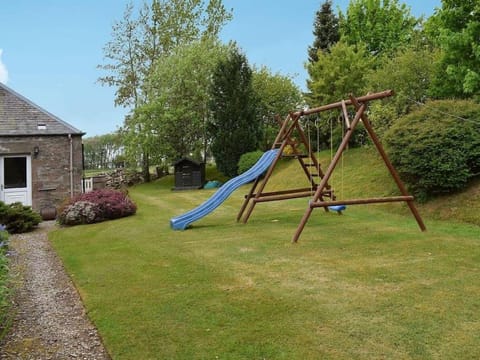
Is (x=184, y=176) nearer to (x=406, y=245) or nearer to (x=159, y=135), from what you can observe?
(x=159, y=135)

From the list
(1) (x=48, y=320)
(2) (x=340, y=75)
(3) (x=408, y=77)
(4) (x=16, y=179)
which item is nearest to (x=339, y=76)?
(2) (x=340, y=75)

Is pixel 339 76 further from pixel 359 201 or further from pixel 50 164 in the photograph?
pixel 359 201

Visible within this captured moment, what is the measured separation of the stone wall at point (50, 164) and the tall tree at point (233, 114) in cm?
1038

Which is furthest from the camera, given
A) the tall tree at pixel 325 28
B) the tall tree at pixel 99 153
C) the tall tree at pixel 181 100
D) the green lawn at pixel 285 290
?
the tall tree at pixel 99 153

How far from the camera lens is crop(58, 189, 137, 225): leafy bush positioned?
12.7 m

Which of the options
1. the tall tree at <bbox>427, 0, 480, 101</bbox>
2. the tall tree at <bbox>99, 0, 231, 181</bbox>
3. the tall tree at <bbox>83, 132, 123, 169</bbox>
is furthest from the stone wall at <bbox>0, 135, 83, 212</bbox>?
the tall tree at <bbox>83, 132, 123, 169</bbox>

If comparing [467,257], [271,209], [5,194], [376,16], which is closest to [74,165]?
[5,194]

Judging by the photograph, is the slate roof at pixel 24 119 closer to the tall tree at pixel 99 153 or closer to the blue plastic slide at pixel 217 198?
the blue plastic slide at pixel 217 198

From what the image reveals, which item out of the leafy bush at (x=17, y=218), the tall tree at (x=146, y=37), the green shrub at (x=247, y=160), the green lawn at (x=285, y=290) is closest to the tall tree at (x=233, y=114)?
the green shrub at (x=247, y=160)

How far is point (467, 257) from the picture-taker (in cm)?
673

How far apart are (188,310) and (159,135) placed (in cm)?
2352

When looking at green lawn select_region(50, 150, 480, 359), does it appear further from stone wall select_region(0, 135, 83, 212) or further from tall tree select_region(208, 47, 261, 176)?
tall tree select_region(208, 47, 261, 176)

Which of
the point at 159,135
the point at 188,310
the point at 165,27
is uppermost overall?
the point at 165,27

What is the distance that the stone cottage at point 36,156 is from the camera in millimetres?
15414
